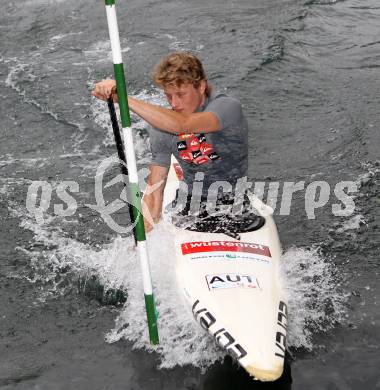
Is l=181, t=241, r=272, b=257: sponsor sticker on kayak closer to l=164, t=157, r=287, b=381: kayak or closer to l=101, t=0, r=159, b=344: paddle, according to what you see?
l=164, t=157, r=287, b=381: kayak

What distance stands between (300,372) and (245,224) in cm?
132

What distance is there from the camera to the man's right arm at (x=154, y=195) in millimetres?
5645

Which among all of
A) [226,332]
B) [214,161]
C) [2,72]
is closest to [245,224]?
[214,161]

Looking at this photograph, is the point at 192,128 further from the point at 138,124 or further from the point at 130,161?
the point at 138,124

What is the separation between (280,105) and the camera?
30.1ft

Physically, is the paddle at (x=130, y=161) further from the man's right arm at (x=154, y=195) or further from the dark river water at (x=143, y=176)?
the man's right arm at (x=154, y=195)

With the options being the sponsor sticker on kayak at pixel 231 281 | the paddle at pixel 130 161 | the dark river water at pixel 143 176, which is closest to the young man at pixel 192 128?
the paddle at pixel 130 161

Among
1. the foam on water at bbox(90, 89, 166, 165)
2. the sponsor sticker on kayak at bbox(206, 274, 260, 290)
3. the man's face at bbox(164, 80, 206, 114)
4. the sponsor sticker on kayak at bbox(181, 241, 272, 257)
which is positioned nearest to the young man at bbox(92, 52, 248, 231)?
the man's face at bbox(164, 80, 206, 114)

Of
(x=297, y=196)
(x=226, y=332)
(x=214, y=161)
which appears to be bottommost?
(x=297, y=196)

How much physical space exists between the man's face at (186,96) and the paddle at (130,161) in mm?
518

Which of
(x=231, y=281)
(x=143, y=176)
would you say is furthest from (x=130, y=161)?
(x=143, y=176)

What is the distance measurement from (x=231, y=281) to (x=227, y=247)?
1.17ft

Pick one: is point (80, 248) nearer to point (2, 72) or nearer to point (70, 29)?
point (2, 72)

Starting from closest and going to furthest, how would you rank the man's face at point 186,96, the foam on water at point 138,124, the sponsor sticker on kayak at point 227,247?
the man's face at point 186,96
the sponsor sticker on kayak at point 227,247
the foam on water at point 138,124
